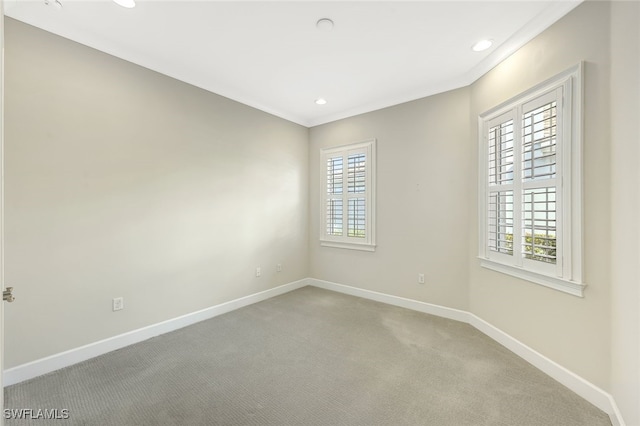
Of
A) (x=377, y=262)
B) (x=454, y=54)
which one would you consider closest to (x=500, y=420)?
(x=377, y=262)

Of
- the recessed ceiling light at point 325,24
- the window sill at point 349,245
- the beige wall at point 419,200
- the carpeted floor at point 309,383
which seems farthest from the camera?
the window sill at point 349,245

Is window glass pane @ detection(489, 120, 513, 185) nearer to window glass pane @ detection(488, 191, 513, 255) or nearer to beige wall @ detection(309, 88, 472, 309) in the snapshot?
window glass pane @ detection(488, 191, 513, 255)

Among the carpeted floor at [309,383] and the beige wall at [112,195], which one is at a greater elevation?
the beige wall at [112,195]

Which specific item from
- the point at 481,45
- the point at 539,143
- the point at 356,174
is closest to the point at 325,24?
the point at 481,45

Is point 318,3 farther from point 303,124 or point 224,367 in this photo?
point 224,367

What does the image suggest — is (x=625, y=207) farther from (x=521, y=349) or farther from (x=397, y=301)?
(x=397, y=301)

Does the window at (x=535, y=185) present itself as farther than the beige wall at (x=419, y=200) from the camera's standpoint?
No

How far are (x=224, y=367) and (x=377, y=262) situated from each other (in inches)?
91.8

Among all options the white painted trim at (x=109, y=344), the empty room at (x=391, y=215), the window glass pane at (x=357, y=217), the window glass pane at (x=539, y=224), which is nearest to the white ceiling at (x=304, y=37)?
the empty room at (x=391, y=215)

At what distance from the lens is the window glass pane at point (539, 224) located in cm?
216

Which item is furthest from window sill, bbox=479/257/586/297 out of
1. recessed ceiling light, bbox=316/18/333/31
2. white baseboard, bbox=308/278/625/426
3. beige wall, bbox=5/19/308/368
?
beige wall, bbox=5/19/308/368

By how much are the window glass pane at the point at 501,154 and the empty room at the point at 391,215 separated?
0.08ft

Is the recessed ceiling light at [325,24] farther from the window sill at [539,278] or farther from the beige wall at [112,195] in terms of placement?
the window sill at [539,278]

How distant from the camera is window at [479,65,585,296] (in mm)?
1993
